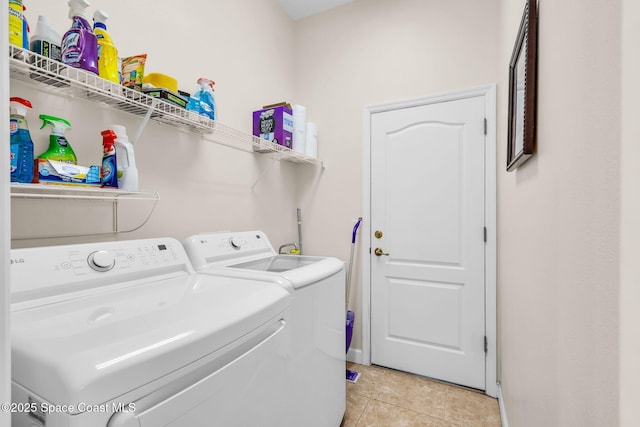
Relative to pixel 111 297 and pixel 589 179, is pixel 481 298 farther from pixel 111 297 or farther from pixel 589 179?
pixel 111 297

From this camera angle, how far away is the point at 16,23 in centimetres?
90

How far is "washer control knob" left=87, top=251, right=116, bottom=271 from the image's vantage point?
105 centimetres

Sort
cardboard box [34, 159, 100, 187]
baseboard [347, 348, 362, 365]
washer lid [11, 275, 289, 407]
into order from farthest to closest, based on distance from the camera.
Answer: baseboard [347, 348, 362, 365] < cardboard box [34, 159, 100, 187] < washer lid [11, 275, 289, 407]

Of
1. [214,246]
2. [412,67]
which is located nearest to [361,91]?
[412,67]

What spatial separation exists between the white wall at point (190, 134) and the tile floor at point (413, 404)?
4.29 feet

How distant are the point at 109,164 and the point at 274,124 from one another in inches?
45.9

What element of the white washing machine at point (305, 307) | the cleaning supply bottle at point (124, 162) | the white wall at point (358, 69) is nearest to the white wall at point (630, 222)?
the white washing machine at point (305, 307)

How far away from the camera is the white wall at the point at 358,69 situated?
87.2 inches

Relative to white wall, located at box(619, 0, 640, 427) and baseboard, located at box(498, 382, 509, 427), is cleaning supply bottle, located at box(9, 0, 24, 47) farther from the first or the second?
baseboard, located at box(498, 382, 509, 427)

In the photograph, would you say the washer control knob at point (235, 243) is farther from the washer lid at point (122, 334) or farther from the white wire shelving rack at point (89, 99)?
the washer lid at point (122, 334)

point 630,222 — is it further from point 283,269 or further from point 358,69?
point 358,69

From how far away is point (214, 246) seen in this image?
1555 mm

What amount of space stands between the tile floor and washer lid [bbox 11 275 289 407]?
1.33m

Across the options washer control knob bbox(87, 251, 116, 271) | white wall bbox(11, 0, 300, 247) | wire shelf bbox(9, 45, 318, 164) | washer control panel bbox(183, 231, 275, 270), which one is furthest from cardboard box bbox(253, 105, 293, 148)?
washer control knob bbox(87, 251, 116, 271)
